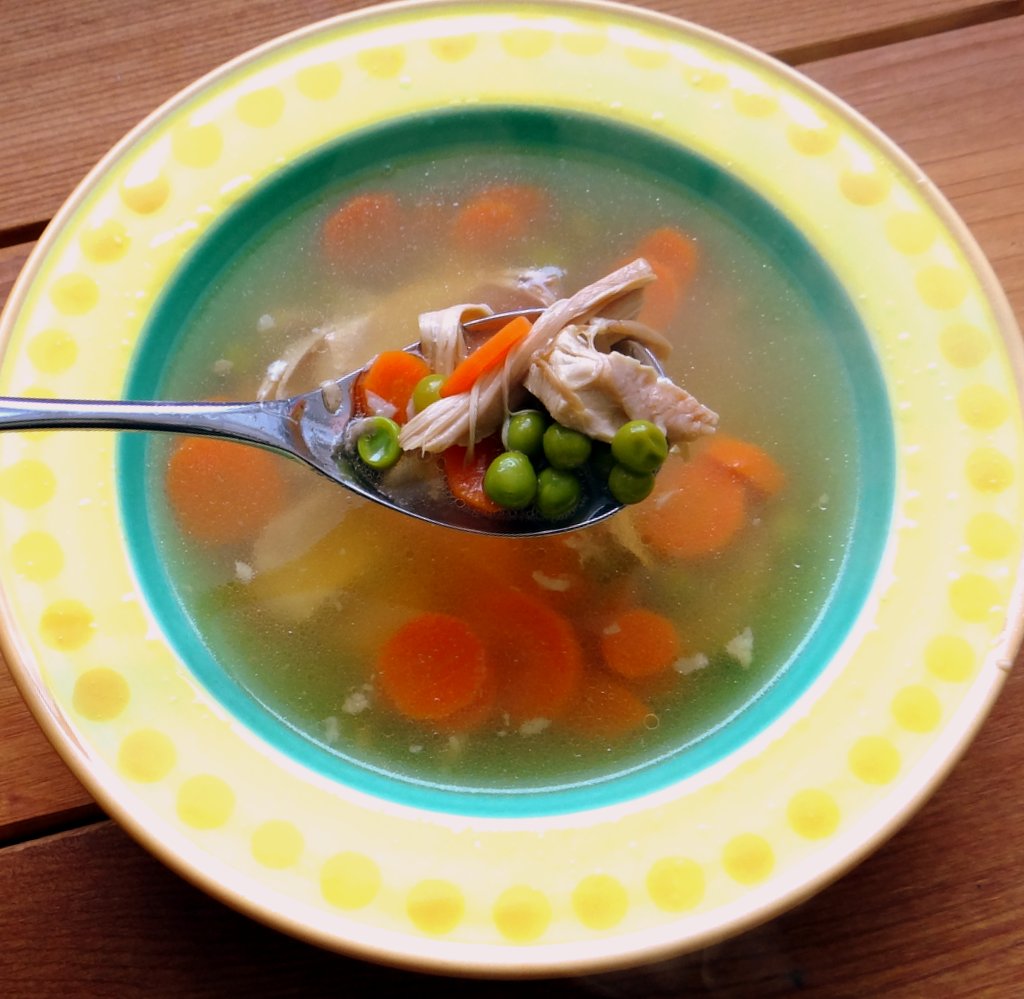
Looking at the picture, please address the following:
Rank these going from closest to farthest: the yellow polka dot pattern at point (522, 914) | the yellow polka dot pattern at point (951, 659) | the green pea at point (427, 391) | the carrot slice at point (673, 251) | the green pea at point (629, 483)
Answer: the yellow polka dot pattern at point (522, 914), the yellow polka dot pattern at point (951, 659), the green pea at point (629, 483), the green pea at point (427, 391), the carrot slice at point (673, 251)

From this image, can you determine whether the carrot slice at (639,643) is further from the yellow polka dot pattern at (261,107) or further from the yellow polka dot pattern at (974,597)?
the yellow polka dot pattern at (261,107)

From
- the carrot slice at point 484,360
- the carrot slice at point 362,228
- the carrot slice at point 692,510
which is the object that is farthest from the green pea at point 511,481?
the carrot slice at point 362,228

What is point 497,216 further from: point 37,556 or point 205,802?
point 205,802

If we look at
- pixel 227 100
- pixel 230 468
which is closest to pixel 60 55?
pixel 227 100

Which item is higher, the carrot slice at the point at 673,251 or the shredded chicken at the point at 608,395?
the carrot slice at the point at 673,251

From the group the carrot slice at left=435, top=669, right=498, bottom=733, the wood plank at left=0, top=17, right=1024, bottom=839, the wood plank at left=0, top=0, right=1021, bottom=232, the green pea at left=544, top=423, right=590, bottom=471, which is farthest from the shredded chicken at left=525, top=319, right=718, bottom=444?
the wood plank at left=0, top=0, right=1021, bottom=232

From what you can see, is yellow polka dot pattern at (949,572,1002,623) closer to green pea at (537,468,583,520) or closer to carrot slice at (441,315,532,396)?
green pea at (537,468,583,520)

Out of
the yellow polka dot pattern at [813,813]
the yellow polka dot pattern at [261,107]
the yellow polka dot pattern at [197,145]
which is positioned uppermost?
the yellow polka dot pattern at [261,107]
